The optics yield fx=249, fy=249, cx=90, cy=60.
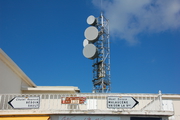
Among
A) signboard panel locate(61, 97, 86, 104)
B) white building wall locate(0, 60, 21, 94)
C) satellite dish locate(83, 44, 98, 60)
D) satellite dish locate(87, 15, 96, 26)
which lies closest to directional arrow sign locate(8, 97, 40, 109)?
signboard panel locate(61, 97, 86, 104)

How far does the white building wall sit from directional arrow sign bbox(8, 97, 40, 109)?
2701 millimetres

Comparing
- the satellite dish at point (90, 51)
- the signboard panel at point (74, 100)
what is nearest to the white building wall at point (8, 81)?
the signboard panel at point (74, 100)

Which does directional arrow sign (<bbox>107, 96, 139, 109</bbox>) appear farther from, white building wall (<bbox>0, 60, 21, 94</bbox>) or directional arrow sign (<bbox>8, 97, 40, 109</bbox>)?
white building wall (<bbox>0, 60, 21, 94</bbox>)

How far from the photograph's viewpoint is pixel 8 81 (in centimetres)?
1571

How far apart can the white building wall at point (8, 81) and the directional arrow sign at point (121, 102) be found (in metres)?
6.62

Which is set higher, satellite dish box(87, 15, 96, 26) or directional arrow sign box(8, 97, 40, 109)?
satellite dish box(87, 15, 96, 26)

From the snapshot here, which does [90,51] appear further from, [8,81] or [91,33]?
[8,81]

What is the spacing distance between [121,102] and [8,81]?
7.57 m

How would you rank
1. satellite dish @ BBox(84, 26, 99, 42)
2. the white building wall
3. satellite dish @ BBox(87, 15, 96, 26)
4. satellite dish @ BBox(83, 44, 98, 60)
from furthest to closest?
satellite dish @ BBox(87, 15, 96, 26)
satellite dish @ BBox(84, 26, 99, 42)
satellite dish @ BBox(83, 44, 98, 60)
the white building wall

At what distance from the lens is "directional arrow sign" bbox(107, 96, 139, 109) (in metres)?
12.2

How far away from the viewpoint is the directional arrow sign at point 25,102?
40.1 ft

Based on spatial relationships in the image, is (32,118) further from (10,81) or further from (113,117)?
(10,81)

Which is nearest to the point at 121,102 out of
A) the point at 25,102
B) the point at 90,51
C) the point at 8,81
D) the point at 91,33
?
the point at 25,102

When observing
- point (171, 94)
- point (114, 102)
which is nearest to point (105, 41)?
point (171, 94)
